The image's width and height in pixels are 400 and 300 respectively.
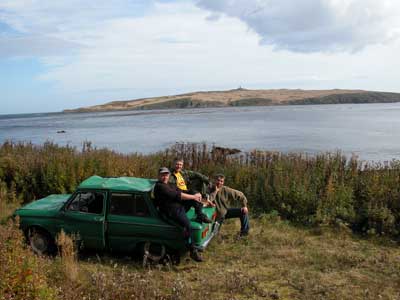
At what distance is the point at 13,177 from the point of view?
13172mm

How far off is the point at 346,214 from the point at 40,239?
7267 millimetres

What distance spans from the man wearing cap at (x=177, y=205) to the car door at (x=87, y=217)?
3.71 feet

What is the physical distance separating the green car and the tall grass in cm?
358

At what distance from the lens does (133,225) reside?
24.5 feet

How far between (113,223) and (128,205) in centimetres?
46

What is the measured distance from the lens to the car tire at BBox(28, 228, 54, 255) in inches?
315

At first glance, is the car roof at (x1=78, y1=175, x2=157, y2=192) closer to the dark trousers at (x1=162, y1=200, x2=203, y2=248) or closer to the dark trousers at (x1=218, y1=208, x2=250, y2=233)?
the dark trousers at (x1=162, y1=200, x2=203, y2=248)

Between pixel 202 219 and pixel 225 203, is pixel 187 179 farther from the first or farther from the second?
pixel 202 219

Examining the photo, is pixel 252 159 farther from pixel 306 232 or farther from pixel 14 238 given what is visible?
pixel 14 238

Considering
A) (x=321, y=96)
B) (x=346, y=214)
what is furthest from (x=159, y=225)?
(x=321, y=96)

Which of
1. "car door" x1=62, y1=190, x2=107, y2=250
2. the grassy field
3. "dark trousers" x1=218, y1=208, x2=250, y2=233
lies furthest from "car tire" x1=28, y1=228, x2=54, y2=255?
"dark trousers" x1=218, y1=208, x2=250, y2=233

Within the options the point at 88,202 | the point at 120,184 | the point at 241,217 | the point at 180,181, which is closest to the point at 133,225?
the point at 120,184

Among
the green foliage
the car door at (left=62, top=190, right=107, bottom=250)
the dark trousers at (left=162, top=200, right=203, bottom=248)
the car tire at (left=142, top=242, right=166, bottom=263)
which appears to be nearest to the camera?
the green foliage

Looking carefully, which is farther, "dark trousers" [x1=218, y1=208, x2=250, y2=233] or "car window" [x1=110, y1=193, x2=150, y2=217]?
"dark trousers" [x1=218, y1=208, x2=250, y2=233]
